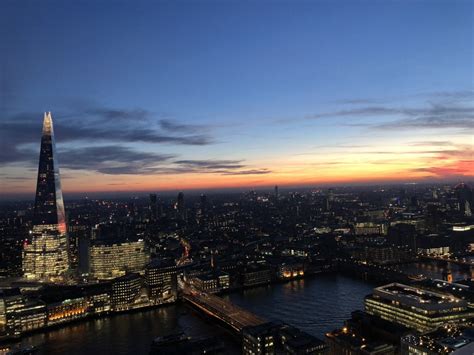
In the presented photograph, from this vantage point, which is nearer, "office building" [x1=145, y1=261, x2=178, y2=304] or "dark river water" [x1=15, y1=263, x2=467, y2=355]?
"dark river water" [x1=15, y1=263, x2=467, y2=355]

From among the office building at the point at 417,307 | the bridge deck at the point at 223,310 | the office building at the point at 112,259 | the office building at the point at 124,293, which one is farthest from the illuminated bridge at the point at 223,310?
the office building at the point at 112,259

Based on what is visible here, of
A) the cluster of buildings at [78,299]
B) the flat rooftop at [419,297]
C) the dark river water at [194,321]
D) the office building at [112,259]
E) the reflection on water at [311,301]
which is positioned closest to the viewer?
the dark river water at [194,321]

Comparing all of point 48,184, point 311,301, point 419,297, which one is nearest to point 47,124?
point 48,184

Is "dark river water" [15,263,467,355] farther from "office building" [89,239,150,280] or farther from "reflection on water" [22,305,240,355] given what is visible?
"office building" [89,239,150,280]

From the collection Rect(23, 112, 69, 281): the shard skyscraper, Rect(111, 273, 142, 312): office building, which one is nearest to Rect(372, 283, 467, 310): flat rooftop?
Rect(111, 273, 142, 312): office building

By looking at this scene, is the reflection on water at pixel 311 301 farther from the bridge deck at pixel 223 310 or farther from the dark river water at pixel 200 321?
the bridge deck at pixel 223 310

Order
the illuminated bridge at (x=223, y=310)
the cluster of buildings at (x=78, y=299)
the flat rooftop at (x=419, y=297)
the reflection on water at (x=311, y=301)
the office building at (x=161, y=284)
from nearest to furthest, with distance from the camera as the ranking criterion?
1. the flat rooftop at (x=419, y=297)
2. the illuminated bridge at (x=223, y=310)
3. the reflection on water at (x=311, y=301)
4. the cluster of buildings at (x=78, y=299)
5. the office building at (x=161, y=284)
